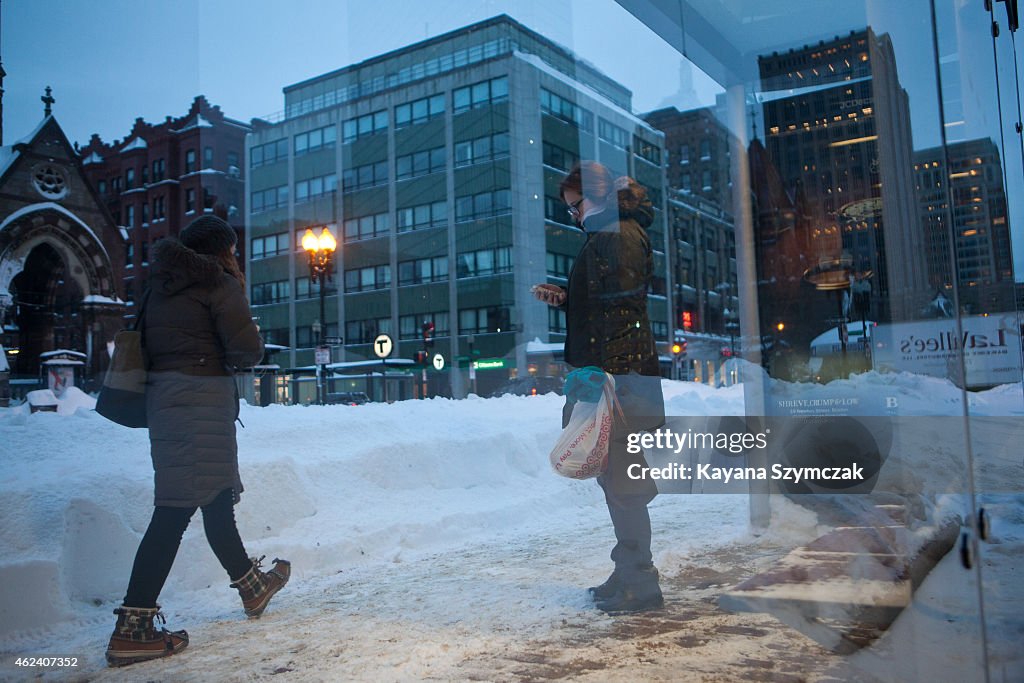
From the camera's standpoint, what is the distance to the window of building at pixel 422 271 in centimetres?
359

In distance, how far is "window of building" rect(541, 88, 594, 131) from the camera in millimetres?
3371

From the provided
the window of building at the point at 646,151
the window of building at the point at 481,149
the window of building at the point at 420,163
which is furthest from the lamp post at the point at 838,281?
the window of building at the point at 420,163

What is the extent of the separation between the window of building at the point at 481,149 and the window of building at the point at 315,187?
2.00 ft

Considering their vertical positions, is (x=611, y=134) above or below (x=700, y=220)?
above

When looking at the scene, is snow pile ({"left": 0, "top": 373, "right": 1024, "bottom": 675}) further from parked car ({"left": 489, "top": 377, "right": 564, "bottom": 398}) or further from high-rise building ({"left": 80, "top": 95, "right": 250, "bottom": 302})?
high-rise building ({"left": 80, "top": 95, "right": 250, "bottom": 302})

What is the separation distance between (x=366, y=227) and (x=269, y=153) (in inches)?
22.3

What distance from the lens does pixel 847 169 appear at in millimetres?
3256

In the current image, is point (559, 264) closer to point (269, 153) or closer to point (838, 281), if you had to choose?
point (838, 281)

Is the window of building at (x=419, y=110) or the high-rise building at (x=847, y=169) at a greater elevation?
the window of building at (x=419, y=110)

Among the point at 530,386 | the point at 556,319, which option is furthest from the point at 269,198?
the point at 530,386

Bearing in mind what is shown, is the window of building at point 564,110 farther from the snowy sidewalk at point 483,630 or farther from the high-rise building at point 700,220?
the snowy sidewalk at point 483,630

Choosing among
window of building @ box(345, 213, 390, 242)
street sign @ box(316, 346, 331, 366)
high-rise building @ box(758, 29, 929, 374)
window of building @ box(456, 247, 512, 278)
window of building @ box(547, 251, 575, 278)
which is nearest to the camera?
high-rise building @ box(758, 29, 929, 374)

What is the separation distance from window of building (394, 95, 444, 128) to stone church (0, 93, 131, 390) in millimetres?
1268

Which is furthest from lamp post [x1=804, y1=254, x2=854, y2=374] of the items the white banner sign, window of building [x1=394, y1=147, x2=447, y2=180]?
window of building [x1=394, y1=147, x2=447, y2=180]
